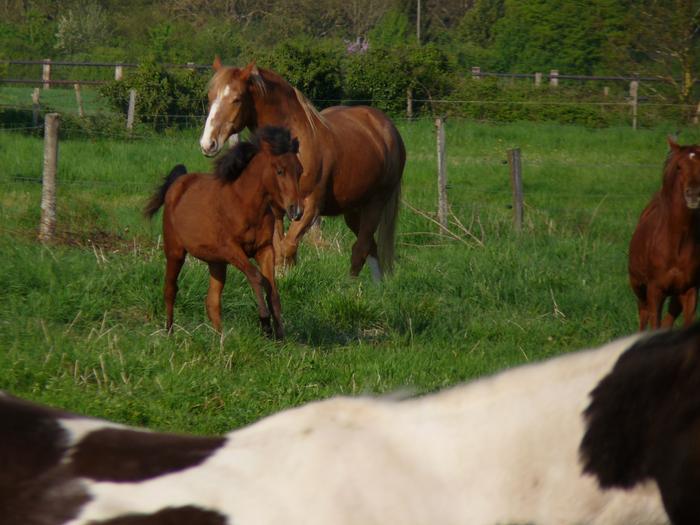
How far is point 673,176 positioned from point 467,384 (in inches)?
261

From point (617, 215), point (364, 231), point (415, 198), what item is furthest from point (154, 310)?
point (617, 215)

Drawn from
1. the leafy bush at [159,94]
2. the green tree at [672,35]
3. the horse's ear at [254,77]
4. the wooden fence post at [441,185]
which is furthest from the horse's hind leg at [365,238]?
the leafy bush at [159,94]

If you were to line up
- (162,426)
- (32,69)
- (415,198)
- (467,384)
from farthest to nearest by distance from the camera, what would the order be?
(32,69) < (415,198) < (162,426) < (467,384)

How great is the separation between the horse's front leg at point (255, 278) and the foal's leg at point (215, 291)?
1.24 feet

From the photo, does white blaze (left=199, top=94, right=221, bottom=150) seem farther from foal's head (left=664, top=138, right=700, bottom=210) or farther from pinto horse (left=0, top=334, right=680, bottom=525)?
pinto horse (left=0, top=334, right=680, bottom=525)

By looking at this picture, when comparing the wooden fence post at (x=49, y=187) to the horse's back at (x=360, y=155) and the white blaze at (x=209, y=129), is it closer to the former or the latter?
the horse's back at (x=360, y=155)

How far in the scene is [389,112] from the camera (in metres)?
25.1

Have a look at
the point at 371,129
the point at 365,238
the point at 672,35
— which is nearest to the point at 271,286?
the point at 365,238

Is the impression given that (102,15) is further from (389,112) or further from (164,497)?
(164,497)

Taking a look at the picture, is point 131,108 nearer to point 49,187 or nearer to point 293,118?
point 49,187

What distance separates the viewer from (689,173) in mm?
8078

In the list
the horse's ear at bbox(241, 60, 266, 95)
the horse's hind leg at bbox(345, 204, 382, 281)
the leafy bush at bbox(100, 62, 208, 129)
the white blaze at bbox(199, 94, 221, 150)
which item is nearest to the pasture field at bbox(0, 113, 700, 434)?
the horse's hind leg at bbox(345, 204, 382, 281)

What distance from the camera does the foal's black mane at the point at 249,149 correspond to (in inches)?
273

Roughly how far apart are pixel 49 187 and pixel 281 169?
4.59m
